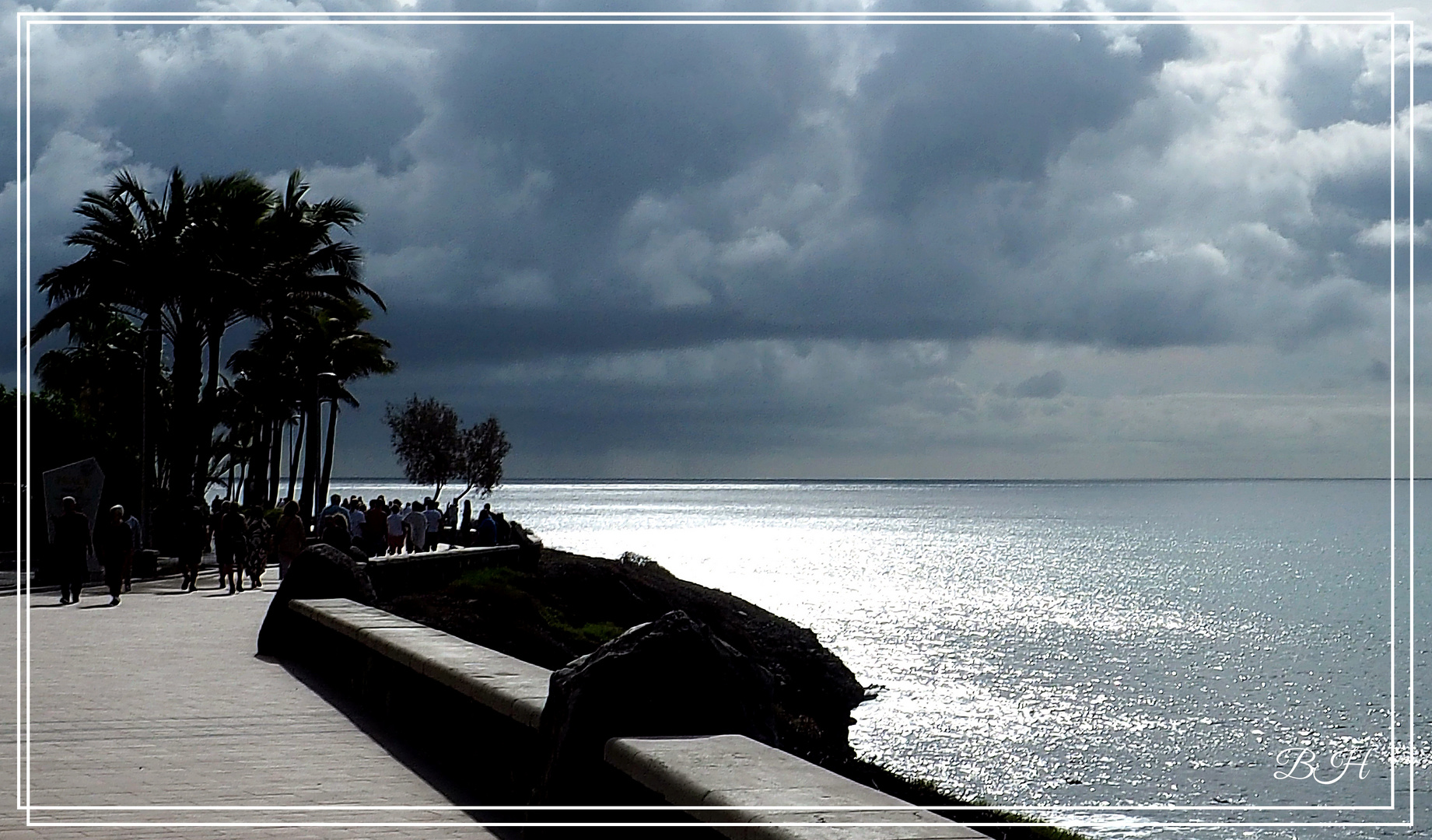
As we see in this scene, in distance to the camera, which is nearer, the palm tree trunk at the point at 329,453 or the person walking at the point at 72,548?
the person walking at the point at 72,548

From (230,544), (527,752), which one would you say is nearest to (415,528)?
(230,544)

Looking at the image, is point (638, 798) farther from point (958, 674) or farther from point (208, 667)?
point (958, 674)

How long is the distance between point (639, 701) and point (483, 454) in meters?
80.4

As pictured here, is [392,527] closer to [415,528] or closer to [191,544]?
[415,528]

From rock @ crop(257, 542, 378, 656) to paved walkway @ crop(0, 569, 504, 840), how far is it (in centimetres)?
32

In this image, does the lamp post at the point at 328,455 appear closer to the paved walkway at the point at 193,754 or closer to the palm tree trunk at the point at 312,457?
the palm tree trunk at the point at 312,457

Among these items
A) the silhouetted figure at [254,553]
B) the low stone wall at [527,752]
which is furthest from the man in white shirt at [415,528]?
the low stone wall at [527,752]

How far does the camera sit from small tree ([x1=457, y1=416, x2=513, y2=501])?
84.1 m

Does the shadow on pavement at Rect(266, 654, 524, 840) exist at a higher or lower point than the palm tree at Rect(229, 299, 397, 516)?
lower

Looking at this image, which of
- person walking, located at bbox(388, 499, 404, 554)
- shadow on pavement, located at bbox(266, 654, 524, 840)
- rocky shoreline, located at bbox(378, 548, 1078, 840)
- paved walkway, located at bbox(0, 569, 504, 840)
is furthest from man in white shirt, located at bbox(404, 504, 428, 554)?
shadow on pavement, located at bbox(266, 654, 524, 840)

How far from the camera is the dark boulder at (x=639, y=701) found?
16.4 feet

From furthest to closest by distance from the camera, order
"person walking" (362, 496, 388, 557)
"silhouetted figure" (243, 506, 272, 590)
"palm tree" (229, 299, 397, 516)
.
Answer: "palm tree" (229, 299, 397, 516) < "person walking" (362, 496, 388, 557) < "silhouetted figure" (243, 506, 272, 590)

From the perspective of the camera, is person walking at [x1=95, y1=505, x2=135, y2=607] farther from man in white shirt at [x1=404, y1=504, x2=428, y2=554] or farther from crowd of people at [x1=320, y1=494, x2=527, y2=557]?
man in white shirt at [x1=404, y1=504, x2=428, y2=554]

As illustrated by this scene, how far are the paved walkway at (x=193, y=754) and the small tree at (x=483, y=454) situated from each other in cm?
7175
